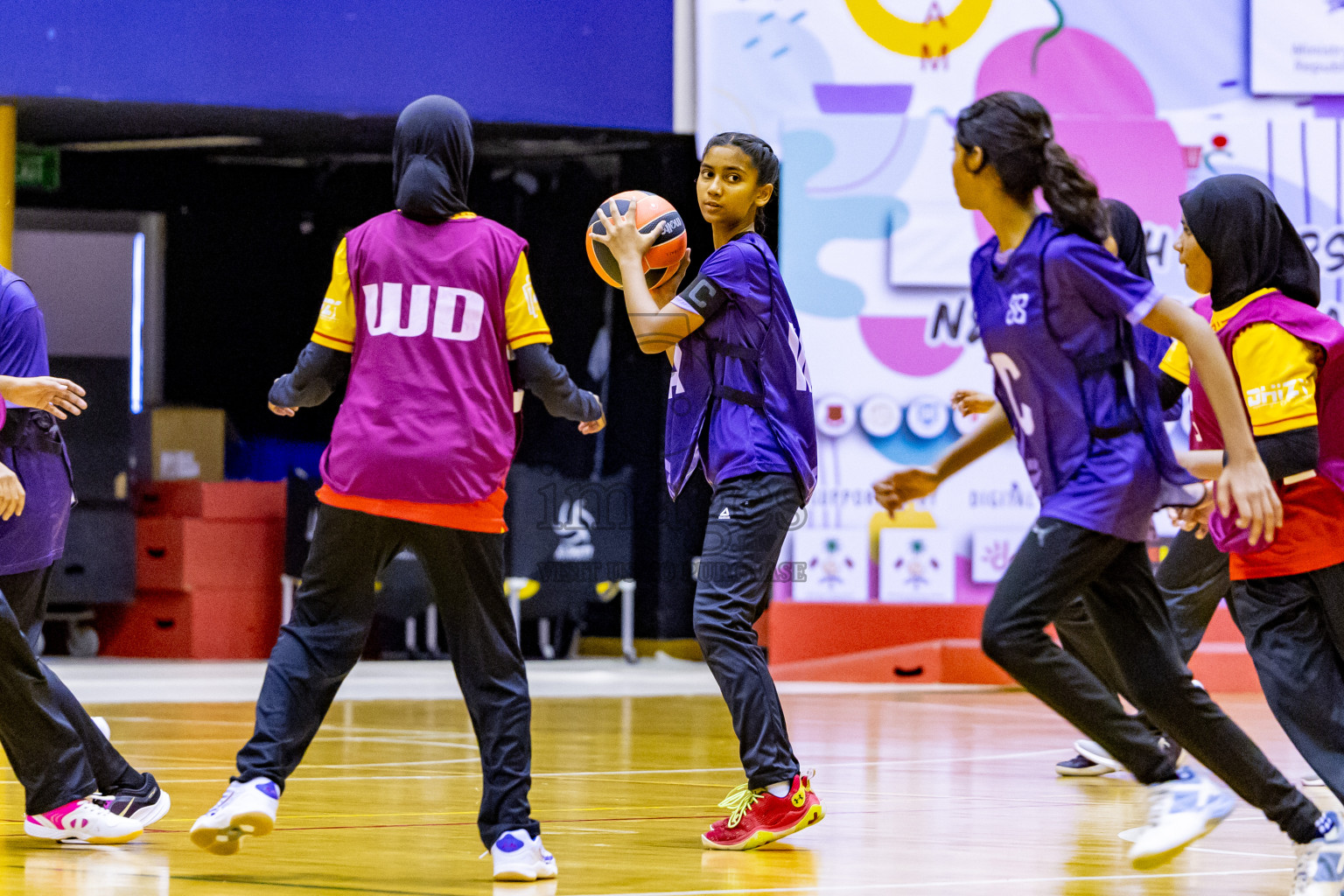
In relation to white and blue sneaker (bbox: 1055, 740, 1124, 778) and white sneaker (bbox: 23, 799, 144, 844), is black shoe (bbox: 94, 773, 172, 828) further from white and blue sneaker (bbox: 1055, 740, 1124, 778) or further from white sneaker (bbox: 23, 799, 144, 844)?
white and blue sneaker (bbox: 1055, 740, 1124, 778)

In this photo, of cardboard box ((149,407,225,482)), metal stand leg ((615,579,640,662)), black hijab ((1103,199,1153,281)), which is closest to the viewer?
black hijab ((1103,199,1153,281))

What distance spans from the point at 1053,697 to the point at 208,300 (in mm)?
11571

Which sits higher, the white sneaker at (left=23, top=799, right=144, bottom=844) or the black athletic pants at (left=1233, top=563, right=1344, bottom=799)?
the black athletic pants at (left=1233, top=563, right=1344, bottom=799)

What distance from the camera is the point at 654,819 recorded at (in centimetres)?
504

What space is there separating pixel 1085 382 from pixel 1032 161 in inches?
19.6

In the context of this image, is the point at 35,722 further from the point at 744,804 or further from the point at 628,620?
the point at 628,620

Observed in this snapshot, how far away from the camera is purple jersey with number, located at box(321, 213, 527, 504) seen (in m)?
3.89

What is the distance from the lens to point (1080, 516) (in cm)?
360

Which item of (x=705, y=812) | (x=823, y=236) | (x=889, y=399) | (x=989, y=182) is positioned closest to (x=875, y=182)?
(x=823, y=236)

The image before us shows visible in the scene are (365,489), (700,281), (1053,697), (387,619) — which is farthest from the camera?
(387,619)

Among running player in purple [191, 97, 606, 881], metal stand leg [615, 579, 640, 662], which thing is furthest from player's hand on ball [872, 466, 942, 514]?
metal stand leg [615, 579, 640, 662]

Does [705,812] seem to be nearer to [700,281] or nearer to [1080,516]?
[700,281]

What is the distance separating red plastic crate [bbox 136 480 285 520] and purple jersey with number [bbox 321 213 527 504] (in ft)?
30.9

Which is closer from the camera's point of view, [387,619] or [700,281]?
[700,281]
